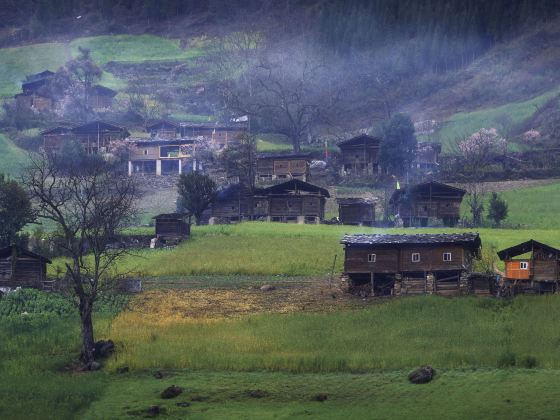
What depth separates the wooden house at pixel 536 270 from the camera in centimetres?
5434

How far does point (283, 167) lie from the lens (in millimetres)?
107688

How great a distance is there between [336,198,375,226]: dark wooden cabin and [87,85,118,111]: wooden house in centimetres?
6778

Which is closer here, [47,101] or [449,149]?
[449,149]

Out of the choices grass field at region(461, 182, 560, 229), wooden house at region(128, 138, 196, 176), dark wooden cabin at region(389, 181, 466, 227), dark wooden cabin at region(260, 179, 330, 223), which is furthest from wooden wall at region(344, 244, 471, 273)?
wooden house at region(128, 138, 196, 176)

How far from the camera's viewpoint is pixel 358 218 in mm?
87938

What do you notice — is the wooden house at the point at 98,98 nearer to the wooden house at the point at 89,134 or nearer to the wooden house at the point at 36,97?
the wooden house at the point at 36,97

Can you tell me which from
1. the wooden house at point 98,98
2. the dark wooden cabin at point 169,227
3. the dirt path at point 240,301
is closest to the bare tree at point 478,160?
the dark wooden cabin at point 169,227

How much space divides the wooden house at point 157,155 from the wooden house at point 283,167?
30.8 ft

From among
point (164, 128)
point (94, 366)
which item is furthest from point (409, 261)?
point (164, 128)

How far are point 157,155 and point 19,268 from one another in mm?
52867

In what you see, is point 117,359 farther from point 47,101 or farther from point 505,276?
point 47,101

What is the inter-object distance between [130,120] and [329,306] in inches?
3477

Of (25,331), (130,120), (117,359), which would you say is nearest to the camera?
(117,359)

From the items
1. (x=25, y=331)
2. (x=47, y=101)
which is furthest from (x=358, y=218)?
(x=47, y=101)
